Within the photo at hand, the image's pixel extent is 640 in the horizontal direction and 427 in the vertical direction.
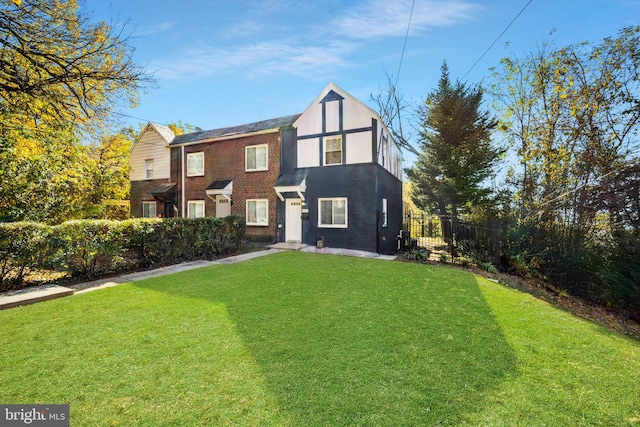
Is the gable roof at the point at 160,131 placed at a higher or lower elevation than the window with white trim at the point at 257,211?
higher

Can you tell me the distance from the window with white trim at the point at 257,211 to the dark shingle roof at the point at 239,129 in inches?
149

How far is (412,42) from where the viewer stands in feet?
35.1

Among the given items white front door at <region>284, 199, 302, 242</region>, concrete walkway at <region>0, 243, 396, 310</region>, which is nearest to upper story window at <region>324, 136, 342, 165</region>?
white front door at <region>284, 199, 302, 242</region>

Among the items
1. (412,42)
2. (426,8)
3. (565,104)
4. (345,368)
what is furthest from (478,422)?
(565,104)

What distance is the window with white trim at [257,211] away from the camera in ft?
47.1

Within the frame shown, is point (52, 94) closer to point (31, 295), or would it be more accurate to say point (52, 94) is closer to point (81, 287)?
point (81, 287)

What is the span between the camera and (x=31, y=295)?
16.7 ft

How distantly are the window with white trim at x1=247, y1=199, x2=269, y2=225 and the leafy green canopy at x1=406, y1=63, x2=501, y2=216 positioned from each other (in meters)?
9.66

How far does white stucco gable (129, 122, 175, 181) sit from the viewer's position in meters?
17.9

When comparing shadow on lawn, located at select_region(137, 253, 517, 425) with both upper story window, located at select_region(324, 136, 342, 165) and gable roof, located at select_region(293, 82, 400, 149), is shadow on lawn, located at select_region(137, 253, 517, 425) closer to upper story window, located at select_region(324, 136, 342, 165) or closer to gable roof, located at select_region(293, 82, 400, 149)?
upper story window, located at select_region(324, 136, 342, 165)

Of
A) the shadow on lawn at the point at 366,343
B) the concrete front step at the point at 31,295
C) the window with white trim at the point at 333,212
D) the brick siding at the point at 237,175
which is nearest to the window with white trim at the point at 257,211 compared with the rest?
the brick siding at the point at 237,175

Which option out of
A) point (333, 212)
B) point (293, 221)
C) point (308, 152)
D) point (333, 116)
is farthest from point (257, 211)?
point (333, 116)

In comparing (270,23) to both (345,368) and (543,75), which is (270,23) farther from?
(543,75)

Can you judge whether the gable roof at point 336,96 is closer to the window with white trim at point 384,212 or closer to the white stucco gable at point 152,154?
the window with white trim at point 384,212
